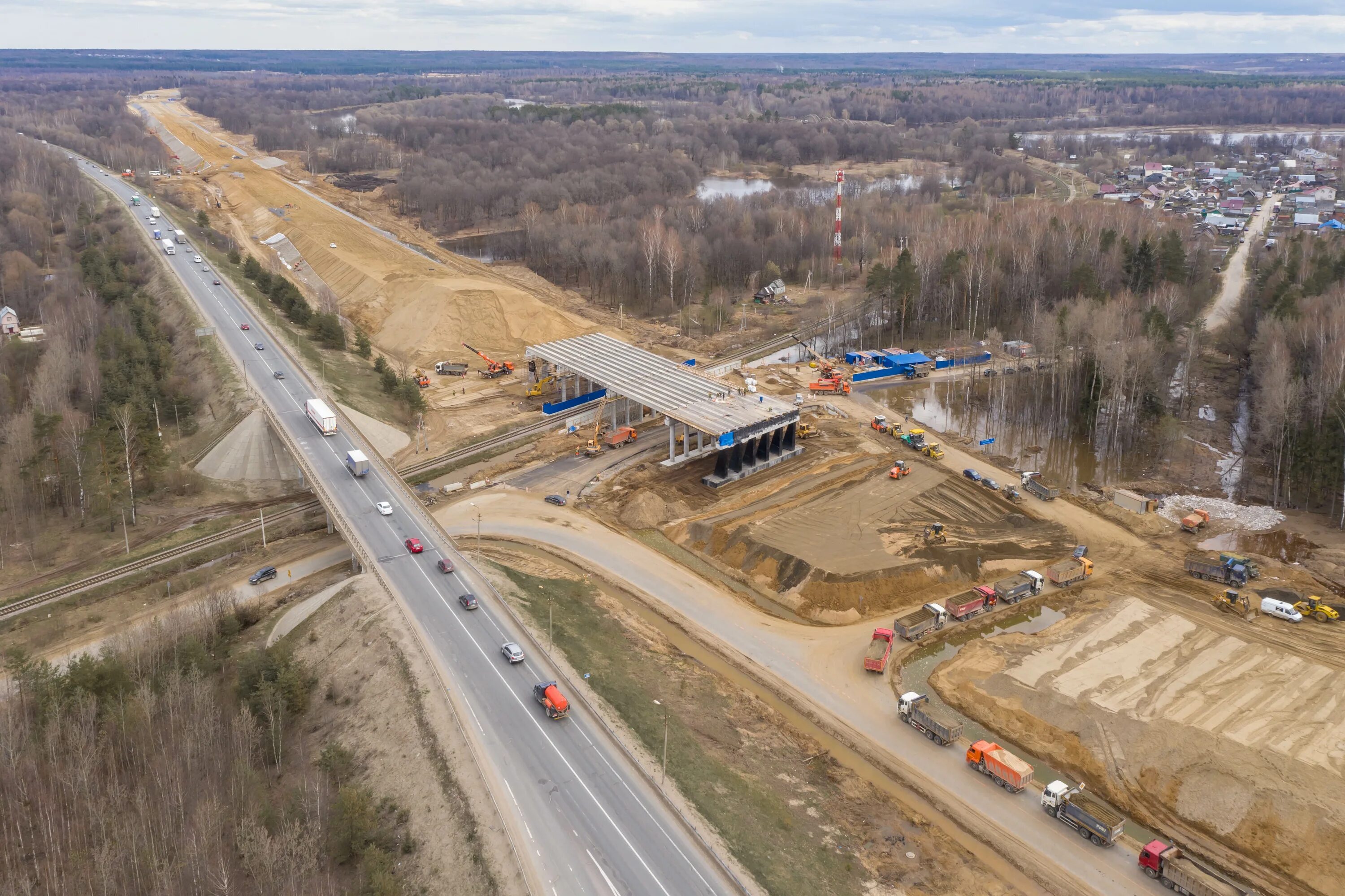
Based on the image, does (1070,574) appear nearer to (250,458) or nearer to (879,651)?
(879,651)

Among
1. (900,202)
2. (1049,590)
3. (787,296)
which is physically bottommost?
(1049,590)

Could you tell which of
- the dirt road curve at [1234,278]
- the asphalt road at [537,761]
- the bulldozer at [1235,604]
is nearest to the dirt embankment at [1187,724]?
the bulldozer at [1235,604]

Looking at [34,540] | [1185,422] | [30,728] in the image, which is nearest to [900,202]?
[1185,422]

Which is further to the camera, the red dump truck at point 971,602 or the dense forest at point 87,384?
the dense forest at point 87,384

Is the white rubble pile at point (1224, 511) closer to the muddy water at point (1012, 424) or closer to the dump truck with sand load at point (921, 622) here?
the muddy water at point (1012, 424)

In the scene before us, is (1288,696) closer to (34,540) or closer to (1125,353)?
(1125,353)
